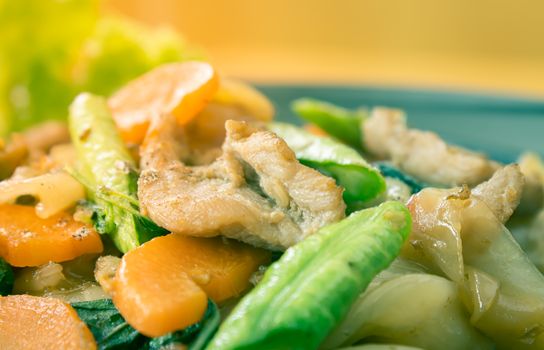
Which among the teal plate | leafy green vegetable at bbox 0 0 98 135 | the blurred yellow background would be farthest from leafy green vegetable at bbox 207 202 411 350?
the blurred yellow background

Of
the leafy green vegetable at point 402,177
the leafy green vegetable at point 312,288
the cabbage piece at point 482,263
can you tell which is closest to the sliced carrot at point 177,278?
the leafy green vegetable at point 312,288

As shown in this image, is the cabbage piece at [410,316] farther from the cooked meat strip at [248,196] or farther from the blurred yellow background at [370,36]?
the blurred yellow background at [370,36]

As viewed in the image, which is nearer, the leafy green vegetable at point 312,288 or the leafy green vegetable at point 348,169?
the leafy green vegetable at point 312,288

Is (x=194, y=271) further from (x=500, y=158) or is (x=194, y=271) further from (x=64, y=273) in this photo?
(x=500, y=158)

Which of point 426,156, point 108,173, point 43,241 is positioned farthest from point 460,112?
point 43,241

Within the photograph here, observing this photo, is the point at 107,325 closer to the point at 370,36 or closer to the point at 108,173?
the point at 108,173

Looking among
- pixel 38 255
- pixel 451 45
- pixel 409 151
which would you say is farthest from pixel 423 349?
pixel 451 45

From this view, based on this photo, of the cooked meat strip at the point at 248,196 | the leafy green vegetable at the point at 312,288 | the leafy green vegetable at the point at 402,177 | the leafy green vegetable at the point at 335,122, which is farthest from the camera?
the leafy green vegetable at the point at 335,122

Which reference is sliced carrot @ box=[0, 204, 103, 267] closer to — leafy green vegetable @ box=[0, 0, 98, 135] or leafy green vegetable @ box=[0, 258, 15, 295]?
leafy green vegetable @ box=[0, 258, 15, 295]
